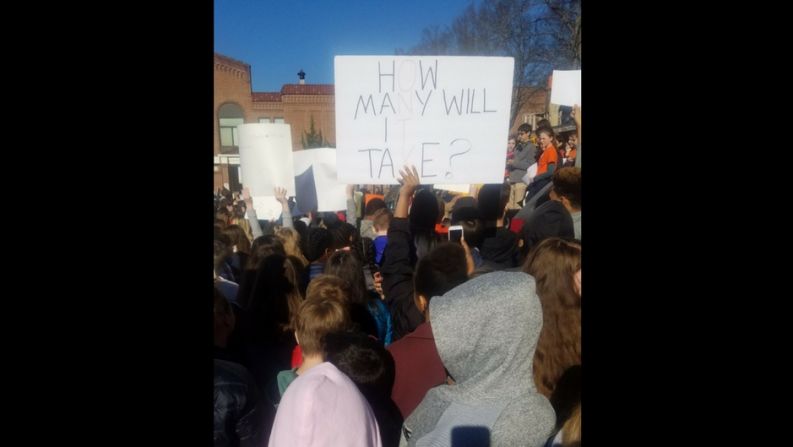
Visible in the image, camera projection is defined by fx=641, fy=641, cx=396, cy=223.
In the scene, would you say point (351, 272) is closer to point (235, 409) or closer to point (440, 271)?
point (440, 271)

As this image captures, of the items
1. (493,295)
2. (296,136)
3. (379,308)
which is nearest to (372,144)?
(379,308)

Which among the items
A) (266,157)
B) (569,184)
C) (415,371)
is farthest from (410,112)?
(415,371)

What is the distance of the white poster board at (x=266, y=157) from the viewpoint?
4.44 metres

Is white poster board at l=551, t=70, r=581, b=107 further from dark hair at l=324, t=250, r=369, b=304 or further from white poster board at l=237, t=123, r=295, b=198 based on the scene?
dark hair at l=324, t=250, r=369, b=304

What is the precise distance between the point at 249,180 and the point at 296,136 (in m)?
41.2

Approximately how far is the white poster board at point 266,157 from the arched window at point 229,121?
40354 millimetres

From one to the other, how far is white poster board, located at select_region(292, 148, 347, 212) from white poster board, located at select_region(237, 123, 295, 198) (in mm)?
489

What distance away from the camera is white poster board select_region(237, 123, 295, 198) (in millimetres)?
4438

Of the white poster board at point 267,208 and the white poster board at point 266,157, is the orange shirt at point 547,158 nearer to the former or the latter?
the white poster board at point 267,208

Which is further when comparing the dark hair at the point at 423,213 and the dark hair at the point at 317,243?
the dark hair at the point at 317,243

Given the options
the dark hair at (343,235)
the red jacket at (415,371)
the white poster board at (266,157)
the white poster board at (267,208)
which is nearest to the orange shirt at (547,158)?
the white poster board at (267,208)

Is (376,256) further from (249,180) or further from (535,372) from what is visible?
(535,372)

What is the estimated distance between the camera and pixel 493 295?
5.59 feet

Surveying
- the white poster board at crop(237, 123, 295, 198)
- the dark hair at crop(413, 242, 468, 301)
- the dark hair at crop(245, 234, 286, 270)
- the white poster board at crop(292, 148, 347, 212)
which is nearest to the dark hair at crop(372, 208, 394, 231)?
the white poster board at crop(292, 148, 347, 212)
